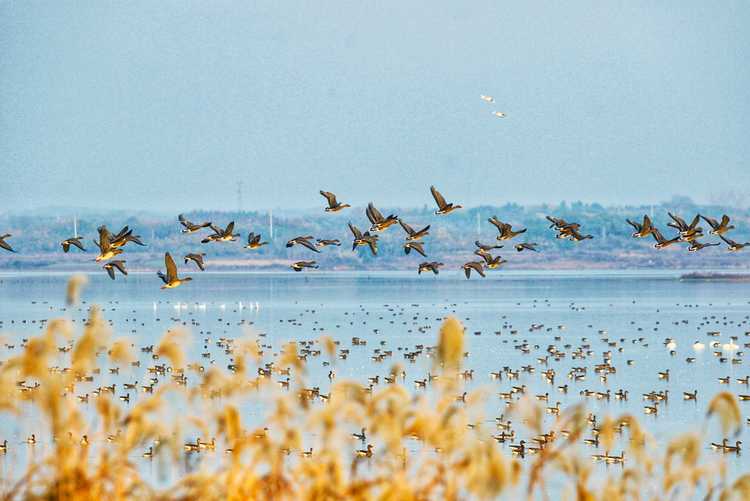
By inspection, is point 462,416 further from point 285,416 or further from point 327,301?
point 327,301

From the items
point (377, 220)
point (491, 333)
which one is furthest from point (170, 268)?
point (491, 333)

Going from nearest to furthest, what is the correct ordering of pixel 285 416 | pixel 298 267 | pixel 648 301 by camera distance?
1. pixel 285 416
2. pixel 298 267
3. pixel 648 301

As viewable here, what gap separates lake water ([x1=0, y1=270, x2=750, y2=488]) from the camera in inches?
1280

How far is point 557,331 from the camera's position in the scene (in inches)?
2763

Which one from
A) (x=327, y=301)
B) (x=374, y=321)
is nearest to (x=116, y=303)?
(x=327, y=301)

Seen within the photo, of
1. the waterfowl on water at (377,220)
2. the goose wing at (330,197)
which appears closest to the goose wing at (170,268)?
the waterfowl on water at (377,220)

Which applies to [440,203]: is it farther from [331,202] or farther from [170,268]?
[170,268]

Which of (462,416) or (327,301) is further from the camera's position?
(327,301)

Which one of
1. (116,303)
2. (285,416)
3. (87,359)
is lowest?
(116,303)

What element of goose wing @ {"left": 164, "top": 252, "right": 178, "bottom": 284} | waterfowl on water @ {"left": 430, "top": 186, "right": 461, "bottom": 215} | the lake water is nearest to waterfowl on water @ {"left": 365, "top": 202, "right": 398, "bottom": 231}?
waterfowl on water @ {"left": 430, "top": 186, "right": 461, "bottom": 215}

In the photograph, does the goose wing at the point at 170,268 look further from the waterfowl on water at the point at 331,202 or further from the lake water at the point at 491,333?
the waterfowl on water at the point at 331,202

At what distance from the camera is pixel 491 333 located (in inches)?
2667

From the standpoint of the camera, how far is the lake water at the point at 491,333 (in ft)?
107

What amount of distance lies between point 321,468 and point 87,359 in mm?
1740
